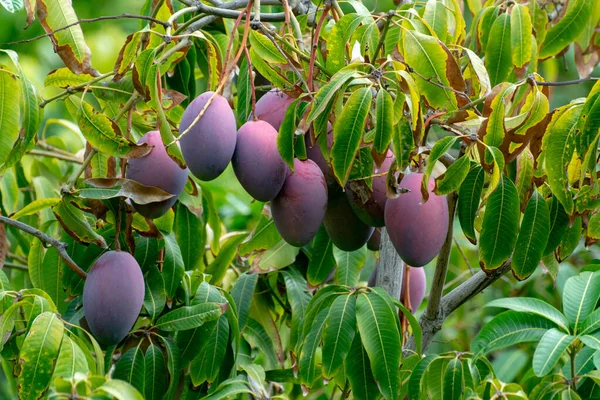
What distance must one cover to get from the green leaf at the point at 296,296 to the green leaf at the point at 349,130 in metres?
0.52

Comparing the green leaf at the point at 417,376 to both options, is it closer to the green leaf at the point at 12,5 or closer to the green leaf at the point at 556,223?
the green leaf at the point at 556,223

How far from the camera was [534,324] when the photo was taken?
41.7 inches

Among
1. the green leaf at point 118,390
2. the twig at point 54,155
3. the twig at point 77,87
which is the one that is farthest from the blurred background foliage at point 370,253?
the green leaf at point 118,390

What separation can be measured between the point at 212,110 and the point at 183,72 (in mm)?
411

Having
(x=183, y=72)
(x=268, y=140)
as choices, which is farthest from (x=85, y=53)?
(x=268, y=140)

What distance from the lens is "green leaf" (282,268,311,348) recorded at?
4.75ft

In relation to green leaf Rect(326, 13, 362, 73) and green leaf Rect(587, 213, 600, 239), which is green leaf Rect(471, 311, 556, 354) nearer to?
green leaf Rect(587, 213, 600, 239)

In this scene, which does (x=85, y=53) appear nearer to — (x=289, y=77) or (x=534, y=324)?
(x=289, y=77)

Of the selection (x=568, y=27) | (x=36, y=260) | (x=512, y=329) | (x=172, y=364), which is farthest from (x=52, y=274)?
(x=568, y=27)

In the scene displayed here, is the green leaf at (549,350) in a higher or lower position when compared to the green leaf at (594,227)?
lower

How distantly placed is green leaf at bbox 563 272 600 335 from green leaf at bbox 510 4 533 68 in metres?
0.34

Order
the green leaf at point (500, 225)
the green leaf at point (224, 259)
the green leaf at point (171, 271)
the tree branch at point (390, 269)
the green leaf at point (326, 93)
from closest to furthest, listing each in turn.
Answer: the green leaf at point (326, 93)
the green leaf at point (500, 225)
the green leaf at point (171, 271)
the tree branch at point (390, 269)
the green leaf at point (224, 259)

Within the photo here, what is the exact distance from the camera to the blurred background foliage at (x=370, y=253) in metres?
1.80

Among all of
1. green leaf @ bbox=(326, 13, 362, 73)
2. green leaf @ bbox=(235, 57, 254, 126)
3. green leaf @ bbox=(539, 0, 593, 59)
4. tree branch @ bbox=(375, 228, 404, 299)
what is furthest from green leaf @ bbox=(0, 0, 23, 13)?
green leaf @ bbox=(539, 0, 593, 59)
